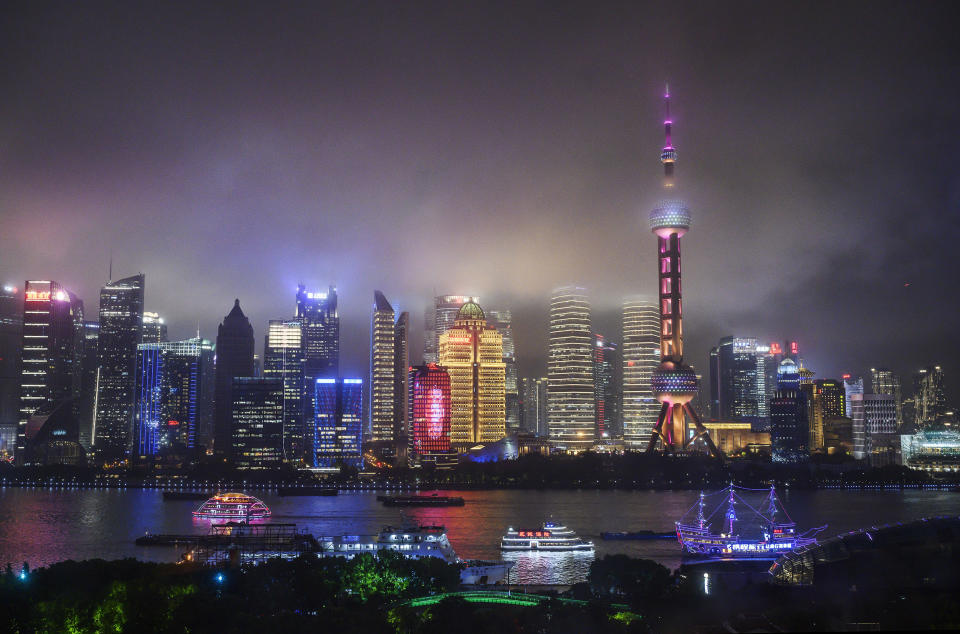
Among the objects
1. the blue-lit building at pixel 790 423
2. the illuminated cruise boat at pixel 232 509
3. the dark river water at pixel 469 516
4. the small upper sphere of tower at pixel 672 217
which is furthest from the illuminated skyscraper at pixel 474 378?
the illuminated cruise boat at pixel 232 509

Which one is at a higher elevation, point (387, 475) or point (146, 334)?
point (146, 334)

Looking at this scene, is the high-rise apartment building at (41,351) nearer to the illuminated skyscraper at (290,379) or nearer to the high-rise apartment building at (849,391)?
the illuminated skyscraper at (290,379)

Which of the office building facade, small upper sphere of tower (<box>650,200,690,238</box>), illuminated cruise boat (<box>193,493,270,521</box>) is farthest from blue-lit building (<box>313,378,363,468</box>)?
illuminated cruise boat (<box>193,493,270,521</box>)

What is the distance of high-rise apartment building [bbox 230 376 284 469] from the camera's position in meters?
95.3

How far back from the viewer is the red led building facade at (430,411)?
311 feet

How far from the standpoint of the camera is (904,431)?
102688 mm

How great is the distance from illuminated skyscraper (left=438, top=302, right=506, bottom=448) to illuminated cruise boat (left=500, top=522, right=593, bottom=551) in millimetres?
61802

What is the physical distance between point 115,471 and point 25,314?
69.9 feet

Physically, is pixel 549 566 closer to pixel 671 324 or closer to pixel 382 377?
pixel 671 324

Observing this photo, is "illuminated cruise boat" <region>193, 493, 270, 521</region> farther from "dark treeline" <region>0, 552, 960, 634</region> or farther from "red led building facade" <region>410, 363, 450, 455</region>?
"red led building facade" <region>410, 363, 450, 455</region>

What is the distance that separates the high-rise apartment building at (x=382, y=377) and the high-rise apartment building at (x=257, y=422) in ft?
61.0

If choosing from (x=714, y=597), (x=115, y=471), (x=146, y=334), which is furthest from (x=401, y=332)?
(x=714, y=597)

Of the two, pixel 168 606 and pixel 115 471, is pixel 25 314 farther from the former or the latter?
pixel 168 606

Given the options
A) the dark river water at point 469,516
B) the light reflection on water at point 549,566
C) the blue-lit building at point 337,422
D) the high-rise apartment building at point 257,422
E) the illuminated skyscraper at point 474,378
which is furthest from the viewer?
the illuminated skyscraper at point 474,378
